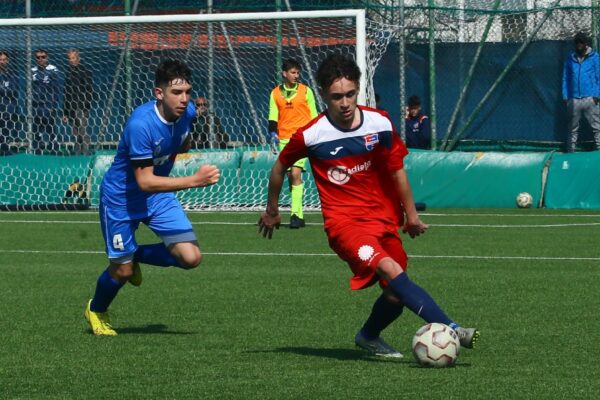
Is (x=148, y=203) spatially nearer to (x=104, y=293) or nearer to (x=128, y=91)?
(x=104, y=293)

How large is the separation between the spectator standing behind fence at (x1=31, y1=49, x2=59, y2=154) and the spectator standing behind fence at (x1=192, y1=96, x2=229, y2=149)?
77.5 inches

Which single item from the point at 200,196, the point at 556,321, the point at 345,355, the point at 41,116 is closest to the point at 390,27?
the point at 200,196

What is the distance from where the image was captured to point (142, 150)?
336 inches

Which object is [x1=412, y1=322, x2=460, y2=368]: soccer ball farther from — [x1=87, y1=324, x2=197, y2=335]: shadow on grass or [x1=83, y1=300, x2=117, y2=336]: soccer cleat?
[x1=83, y1=300, x2=117, y2=336]: soccer cleat

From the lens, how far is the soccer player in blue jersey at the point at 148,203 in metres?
8.60

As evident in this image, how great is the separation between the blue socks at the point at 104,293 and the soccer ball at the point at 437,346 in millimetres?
2442

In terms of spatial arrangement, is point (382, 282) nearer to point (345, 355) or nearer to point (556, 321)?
point (345, 355)

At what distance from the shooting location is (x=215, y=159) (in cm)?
1956

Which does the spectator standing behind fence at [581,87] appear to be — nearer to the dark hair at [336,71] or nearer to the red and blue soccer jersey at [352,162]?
the red and blue soccer jersey at [352,162]

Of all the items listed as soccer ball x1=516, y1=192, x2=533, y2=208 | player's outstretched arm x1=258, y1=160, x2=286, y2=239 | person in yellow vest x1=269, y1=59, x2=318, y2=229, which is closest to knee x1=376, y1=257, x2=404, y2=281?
player's outstretched arm x1=258, y1=160, x2=286, y2=239

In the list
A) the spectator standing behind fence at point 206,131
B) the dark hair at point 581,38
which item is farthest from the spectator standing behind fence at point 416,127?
the spectator standing behind fence at point 206,131

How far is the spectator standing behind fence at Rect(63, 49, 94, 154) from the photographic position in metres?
19.8

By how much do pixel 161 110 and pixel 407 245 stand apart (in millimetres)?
6281

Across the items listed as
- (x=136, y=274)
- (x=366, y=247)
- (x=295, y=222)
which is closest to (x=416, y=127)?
(x=295, y=222)
